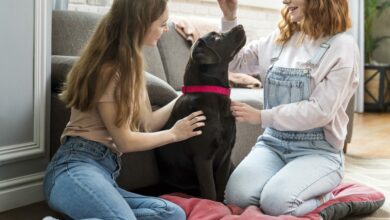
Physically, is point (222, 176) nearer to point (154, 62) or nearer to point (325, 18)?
point (325, 18)

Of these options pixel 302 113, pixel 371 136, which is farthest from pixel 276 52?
pixel 371 136

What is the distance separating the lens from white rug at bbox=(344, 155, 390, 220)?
7.80 feet

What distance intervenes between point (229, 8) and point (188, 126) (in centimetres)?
51

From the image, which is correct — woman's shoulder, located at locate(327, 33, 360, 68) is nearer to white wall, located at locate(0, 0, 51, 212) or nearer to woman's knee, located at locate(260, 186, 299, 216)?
woman's knee, located at locate(260, 186, 299, 216)

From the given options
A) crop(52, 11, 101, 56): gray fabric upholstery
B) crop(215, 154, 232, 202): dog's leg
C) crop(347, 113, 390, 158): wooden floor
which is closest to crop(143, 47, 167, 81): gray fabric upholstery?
crop(52, 11, 101, 56): gray fabric upholstery

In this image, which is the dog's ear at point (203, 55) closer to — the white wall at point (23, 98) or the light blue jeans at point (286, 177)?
the light blue jeans at point (286, 177)

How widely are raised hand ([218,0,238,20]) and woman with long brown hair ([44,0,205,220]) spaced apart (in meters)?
0.32

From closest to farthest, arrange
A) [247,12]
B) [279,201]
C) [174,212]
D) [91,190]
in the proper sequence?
1. [91,190]
2. [174,212]
3. [279,201]
4. [247,12]

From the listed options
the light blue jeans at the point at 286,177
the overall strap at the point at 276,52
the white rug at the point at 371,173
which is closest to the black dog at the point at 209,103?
the light blue jeans at the point at 286,177

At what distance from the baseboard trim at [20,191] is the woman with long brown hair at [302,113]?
0.77 meters

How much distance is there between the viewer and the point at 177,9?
11.7 ft

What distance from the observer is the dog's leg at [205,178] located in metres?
1.66

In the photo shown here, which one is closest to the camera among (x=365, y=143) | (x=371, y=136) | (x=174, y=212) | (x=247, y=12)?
(x=174, y=212)

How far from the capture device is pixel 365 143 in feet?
12.0
